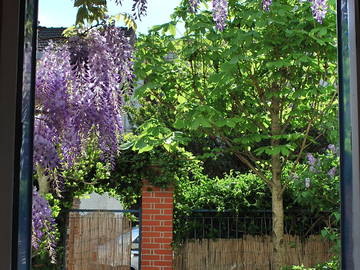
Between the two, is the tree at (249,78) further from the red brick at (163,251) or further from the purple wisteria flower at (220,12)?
the red brick at (163,251)

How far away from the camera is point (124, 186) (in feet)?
12.2

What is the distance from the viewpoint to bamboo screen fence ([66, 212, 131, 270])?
3.69 meters

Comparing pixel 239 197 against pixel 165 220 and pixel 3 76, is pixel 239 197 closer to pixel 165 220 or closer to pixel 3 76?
pixel 165 220

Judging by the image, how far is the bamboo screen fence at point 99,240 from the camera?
3.69 m

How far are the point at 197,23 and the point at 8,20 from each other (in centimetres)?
275

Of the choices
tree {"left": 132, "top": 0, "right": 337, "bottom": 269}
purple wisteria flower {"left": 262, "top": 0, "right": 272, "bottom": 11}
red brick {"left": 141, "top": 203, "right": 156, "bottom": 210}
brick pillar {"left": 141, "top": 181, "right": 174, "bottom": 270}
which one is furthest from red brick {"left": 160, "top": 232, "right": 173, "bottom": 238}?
purple wisteria flower {"left": 262, "top": 0, "right": 272, "bottom": 11}

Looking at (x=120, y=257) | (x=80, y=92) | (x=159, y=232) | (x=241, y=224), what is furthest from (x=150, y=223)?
(x=80, y=92)

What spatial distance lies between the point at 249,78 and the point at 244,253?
4.75ft

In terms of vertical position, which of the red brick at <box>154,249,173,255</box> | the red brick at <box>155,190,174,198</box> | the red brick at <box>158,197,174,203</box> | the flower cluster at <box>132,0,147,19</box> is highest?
the flower cluster at <box>132,0,147,19</box>

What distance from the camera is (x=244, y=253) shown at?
3852 millimetres

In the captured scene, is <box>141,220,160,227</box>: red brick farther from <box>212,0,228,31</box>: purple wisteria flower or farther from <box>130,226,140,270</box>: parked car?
<box>212,0,228,31</box>: purple wisteria flower

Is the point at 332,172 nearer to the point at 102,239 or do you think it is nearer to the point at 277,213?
the point at 277,213

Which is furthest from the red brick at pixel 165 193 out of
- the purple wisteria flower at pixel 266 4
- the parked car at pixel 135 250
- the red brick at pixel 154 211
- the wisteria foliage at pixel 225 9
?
the purple wisteria flower at pixel 266 4

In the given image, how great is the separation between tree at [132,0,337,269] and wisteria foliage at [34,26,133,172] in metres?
1.17
